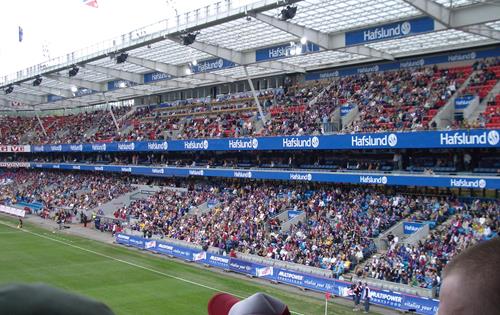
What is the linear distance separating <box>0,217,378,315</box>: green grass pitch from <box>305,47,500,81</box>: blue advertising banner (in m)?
19.5

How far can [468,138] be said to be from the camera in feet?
85.0

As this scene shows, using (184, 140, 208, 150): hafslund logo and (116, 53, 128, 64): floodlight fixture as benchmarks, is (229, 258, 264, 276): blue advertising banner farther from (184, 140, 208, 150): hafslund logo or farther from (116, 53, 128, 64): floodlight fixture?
(116, 53, 128, 64): floodlight fixture

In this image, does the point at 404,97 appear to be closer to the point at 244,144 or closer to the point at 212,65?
the point at 244,144

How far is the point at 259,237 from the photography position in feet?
104

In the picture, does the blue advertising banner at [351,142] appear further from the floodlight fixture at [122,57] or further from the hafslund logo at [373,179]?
the floodlight fixture at [122,57]

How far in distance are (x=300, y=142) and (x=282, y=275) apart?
36.3 ft

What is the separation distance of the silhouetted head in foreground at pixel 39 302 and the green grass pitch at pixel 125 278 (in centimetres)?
2092

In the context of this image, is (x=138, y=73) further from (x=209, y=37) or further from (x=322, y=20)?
(x=322, y=20)

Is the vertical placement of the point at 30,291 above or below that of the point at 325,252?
above

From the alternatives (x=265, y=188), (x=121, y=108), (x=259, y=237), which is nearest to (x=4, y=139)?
(x=121, y=108)

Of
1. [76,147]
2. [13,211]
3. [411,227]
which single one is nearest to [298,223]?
[411,227]

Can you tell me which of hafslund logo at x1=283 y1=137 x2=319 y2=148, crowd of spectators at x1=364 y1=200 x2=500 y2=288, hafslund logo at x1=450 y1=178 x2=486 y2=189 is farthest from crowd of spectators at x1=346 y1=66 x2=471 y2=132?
crowd of spectators at x1=364 y1=200 x2=500 y2=288

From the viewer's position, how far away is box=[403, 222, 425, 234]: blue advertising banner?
2693 cm

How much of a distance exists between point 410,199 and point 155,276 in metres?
15.2
